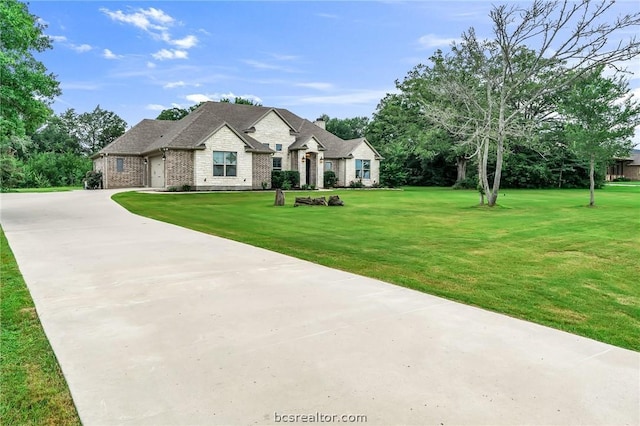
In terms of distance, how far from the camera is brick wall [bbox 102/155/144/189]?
1190 inches

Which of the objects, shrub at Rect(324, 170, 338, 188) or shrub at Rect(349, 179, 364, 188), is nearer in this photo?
shrub at Rect(324, 170, 338, 188)

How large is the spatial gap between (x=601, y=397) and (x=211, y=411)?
225cm

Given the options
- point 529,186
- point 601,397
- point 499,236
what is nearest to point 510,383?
point 601,397

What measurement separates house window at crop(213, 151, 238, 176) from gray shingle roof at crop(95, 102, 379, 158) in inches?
50.4

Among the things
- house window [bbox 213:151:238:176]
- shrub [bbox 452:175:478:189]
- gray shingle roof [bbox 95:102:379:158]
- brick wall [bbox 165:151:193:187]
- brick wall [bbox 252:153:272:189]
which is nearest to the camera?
brick wall [bbox 165:151:193:187]

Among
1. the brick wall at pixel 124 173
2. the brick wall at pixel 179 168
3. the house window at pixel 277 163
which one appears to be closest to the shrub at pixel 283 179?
the house window at pixel 277 163

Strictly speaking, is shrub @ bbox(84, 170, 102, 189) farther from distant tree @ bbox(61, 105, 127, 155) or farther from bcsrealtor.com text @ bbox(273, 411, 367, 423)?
distant tree @ bbox(61, 105, 127, 155)

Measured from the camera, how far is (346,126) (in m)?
65.4

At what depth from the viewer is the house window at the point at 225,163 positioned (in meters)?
27.8

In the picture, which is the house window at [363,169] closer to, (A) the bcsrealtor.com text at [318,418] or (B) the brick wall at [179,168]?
(B) the brick wall at [179,168]

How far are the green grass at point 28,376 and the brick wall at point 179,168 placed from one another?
23.6m

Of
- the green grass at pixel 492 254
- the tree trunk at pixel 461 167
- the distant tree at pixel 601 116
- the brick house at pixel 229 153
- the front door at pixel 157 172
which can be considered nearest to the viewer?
the green grass at pixel 492 254

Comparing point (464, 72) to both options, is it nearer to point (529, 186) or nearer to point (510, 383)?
point (529, 186)

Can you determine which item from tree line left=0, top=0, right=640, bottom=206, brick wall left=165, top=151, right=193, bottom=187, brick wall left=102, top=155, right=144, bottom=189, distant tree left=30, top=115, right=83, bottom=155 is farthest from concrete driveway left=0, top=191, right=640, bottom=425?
distant tree left=30, top=115, right=83, bottom=155
